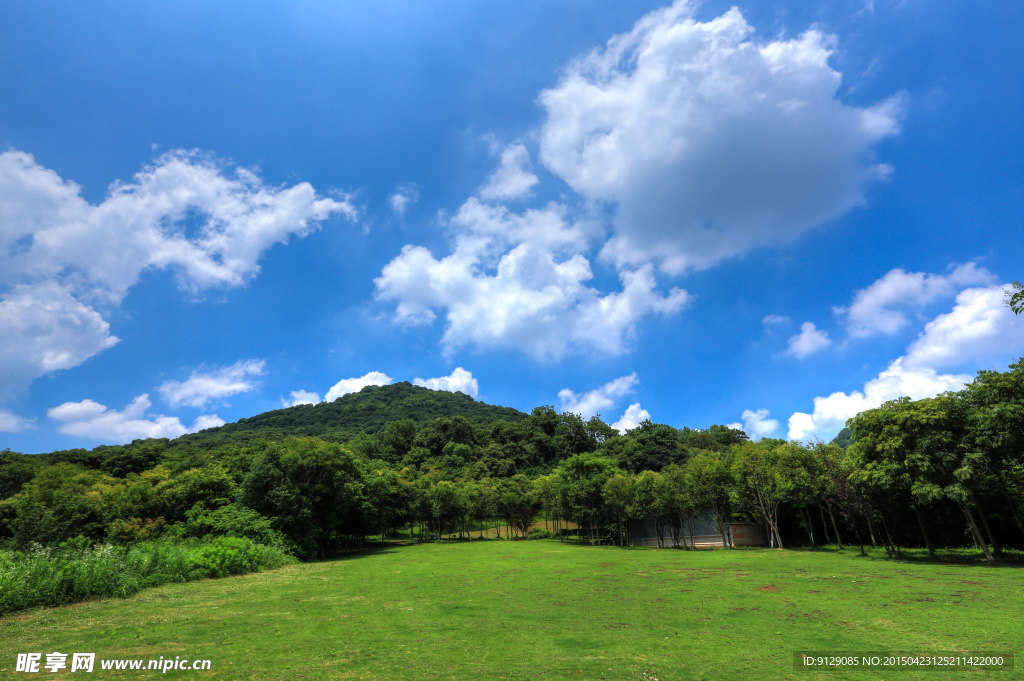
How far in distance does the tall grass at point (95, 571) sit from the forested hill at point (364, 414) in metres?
80.3

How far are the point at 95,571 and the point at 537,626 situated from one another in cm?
1433

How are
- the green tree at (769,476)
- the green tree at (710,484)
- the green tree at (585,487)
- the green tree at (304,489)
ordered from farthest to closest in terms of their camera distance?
the green tree at (585,487) < the green tree at (710,484) < the green tree at (769,476) < the green tree at (304,489)

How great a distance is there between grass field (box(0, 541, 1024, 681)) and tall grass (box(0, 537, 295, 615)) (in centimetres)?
86

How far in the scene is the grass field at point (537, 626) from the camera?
26.0ft

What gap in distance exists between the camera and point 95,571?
46.5 ft

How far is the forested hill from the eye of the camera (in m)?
107

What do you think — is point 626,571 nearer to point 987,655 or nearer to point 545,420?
point 987,655

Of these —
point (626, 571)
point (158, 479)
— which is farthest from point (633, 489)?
point (158, 479)

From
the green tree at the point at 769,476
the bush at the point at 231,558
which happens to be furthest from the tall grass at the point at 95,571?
the green tree at the point at 769,476

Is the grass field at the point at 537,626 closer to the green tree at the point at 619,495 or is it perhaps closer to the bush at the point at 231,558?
the bush at the point at 231,558

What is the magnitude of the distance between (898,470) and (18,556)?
39.6 meters

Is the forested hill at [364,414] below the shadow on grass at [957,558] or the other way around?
the other way around

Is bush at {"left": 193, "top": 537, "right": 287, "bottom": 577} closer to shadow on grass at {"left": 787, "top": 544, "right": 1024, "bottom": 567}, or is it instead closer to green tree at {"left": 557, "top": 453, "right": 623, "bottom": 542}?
green tree at {"left": 557, "top": 453, "right": 623, "bottom": 542}

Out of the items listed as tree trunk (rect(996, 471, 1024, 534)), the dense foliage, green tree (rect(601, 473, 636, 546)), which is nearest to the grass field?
tree trunk (rect(996, 471, 1024, 534))
